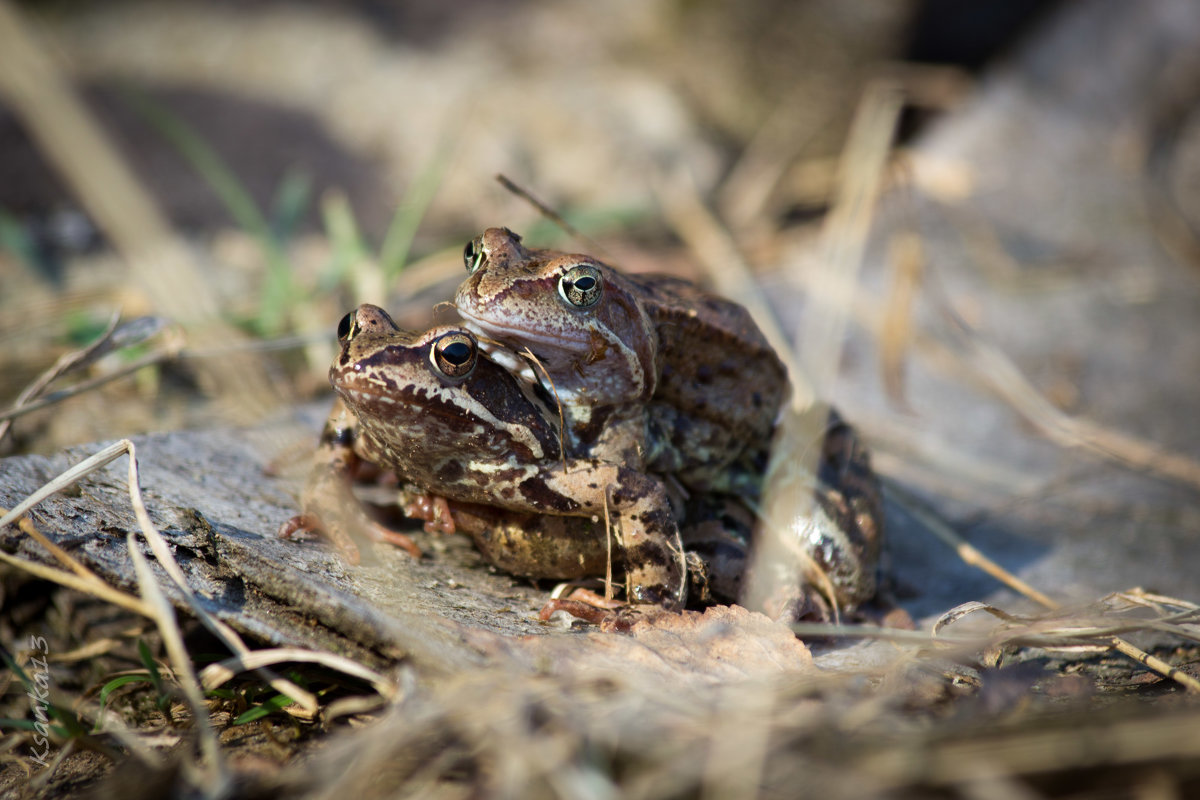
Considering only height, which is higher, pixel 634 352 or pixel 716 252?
pixel 716 252

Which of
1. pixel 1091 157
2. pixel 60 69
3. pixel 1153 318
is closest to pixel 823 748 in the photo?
pixel 1153 318

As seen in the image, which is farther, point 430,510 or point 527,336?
point 430,510

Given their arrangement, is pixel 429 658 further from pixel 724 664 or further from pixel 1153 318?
pixel 1153 318

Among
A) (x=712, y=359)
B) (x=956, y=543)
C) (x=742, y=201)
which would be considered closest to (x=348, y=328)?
(x=712, y=359)

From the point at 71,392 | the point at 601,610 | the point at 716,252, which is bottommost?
the point at 71,392

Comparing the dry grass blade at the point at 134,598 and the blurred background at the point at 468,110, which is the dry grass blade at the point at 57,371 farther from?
the blurred background at the point at 468,110

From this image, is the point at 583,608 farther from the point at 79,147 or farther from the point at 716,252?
the point at 716,252
